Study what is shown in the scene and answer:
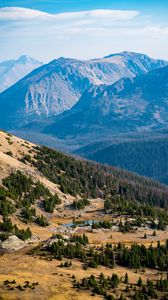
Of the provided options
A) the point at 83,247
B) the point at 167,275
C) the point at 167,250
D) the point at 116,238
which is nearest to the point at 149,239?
the point at 116,238

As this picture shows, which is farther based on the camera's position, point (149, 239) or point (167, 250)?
point (149, 239)

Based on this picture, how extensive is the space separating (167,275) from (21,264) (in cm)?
4185

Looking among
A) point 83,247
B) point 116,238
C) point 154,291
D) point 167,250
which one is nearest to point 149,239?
point 116,238

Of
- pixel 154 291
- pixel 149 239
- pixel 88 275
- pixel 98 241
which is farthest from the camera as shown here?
pixel 149 239

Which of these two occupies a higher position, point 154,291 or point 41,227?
point 154,291

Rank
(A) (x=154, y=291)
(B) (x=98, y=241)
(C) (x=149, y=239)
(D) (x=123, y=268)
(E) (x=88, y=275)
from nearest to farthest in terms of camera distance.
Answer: (A) (x=154, y=291)
(E) (x=88, y=275)
(D) (x=123, y=268)
(B) (x=98, y=241)
(C) (x=149, y=239)

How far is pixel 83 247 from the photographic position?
518ft

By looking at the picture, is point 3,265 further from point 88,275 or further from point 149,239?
point 149,239

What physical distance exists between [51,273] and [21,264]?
33.1 ft

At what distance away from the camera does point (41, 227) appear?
194875mm

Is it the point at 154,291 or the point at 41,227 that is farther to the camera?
the point at 41,227

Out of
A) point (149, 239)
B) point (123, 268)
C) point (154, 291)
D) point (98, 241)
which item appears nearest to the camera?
point (154, 291)

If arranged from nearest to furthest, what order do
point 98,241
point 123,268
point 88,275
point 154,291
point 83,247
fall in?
point 154,291 < point 88,275 < point 123,268 < point 83,247 < point 98,241

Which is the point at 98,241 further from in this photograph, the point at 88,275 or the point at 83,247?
the point at 88,275
